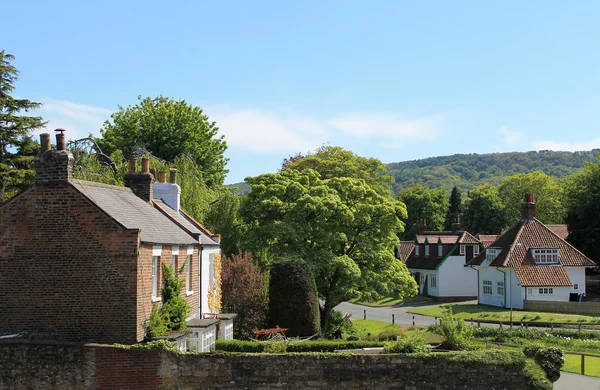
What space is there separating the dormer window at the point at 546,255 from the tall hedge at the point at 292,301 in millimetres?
29135

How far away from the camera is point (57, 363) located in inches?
744

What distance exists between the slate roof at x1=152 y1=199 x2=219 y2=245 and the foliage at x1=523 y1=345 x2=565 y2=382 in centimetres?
1343

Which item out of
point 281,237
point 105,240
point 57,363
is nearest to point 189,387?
point 57,363

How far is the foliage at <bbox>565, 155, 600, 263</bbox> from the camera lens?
63.7 meters

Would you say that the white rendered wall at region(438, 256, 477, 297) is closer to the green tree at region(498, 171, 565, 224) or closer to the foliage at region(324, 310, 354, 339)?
the foliage at region(324, 310, 354, 339)

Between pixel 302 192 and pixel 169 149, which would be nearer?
pixel 302 192

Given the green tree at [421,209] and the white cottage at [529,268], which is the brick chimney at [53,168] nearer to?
the white cottage at [529,268]

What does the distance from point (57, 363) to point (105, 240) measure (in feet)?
12.1

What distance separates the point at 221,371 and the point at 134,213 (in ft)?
21.7

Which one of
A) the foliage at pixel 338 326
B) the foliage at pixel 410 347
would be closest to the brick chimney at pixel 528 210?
the foliage at pixel 338 326

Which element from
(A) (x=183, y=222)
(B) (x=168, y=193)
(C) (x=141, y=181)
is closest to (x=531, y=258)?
(B) (x=168, y=193)

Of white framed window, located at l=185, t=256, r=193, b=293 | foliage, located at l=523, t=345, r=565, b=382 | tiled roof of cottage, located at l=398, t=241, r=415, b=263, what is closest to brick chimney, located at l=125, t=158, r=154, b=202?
white framed window, located at l=185, t=256, r=193, b=293

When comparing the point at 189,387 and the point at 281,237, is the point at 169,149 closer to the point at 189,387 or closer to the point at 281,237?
the point at 281,237

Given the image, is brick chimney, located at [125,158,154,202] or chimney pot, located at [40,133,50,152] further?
brick chimney, located at [125,158,154,202]
